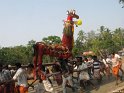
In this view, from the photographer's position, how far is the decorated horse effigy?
13422mm

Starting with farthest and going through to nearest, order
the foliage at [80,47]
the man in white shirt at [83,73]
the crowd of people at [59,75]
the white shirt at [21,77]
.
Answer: the foliage at [80,47]
the man in white shirt at [83,73]
the crowd of people at [59,75]
the white shirt at [21,77]

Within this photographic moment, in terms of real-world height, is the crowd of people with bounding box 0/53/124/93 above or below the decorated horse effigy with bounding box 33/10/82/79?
below

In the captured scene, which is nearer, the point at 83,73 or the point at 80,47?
the point at 83,73

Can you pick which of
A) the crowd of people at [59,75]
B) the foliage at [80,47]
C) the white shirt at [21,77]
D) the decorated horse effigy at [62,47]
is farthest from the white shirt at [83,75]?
the foliage at [80,47]

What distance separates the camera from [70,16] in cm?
1653

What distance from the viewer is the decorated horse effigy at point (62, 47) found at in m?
13.4

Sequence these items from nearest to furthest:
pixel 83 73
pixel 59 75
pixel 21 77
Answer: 1. pixel 21 77
2. pixel 83 73
3. pixel 59 75

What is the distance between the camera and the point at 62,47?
605 inches

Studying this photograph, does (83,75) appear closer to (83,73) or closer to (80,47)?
(83,73)

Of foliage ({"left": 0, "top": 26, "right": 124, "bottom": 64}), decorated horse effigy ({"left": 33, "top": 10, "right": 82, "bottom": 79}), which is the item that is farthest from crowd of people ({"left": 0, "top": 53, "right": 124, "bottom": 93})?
foliage ({"left": 0, "top": 26, "right": 124, "bottom": 64})

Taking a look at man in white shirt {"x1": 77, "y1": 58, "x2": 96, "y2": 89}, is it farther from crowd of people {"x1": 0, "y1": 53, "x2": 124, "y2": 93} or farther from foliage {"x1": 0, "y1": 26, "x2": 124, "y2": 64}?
foliage {"x1": 0, "y1": 26, "x2": 124, "y2": 64}

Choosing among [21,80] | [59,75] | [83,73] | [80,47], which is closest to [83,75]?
[83,73]

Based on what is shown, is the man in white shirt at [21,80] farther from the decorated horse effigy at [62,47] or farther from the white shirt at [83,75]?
the white shirt at [83,75]

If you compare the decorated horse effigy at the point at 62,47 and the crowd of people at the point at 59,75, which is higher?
the decorated horse effigy at the point at 62,47
